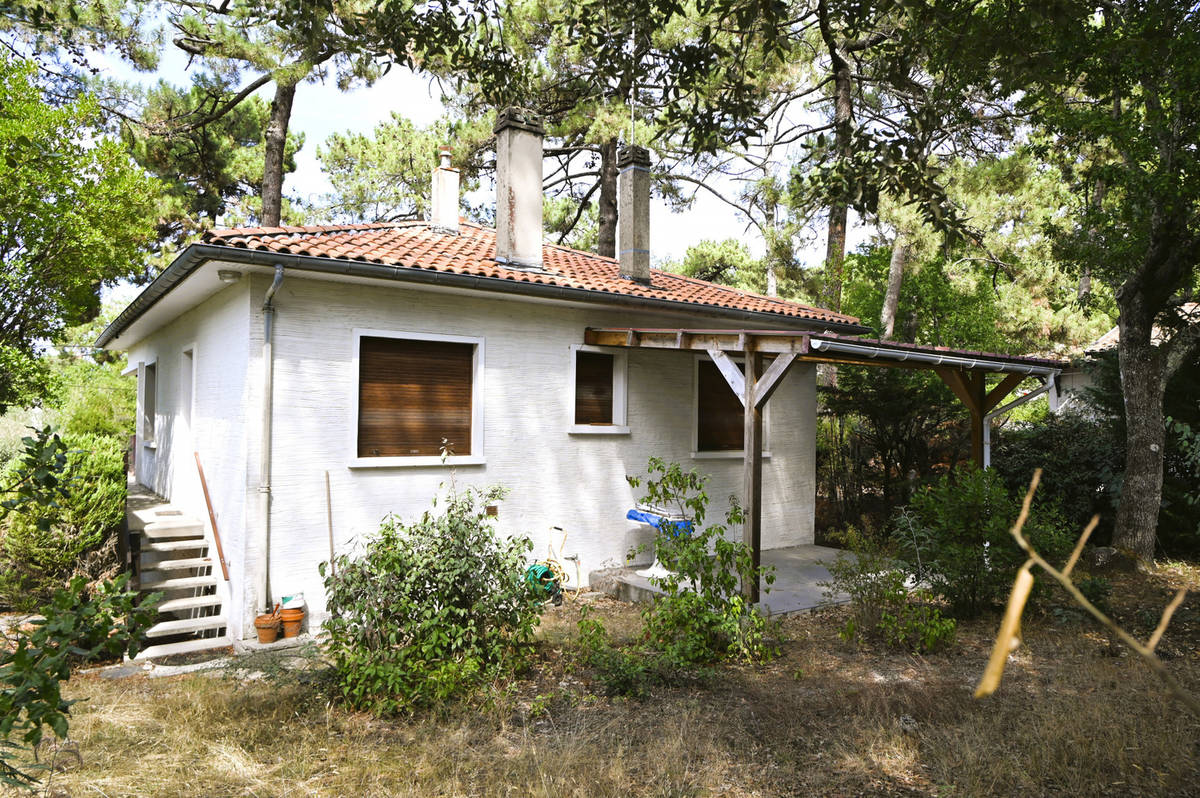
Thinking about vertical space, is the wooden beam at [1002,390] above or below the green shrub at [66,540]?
above

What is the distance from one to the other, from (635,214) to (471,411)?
4.34 metres

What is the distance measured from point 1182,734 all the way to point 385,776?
4.75m

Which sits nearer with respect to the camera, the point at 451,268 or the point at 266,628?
the point at 266,628

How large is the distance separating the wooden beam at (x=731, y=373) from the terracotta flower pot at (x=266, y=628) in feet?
17.0

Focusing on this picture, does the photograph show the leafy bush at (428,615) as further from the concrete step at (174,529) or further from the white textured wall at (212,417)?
the concrete step at (174,529)

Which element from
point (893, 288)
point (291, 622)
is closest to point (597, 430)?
point (291, 622)

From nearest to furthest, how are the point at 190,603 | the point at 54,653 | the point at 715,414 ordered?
the point at 54,653 < the point at 190,603 < the point at 715,414

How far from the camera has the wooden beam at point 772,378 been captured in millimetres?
7344

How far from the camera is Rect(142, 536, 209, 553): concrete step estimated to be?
822cm

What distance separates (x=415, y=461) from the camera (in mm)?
7996

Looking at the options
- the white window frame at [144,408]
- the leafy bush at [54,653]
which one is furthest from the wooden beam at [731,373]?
the white window frame at [144,408]

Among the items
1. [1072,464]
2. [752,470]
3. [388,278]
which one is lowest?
[1072,464]

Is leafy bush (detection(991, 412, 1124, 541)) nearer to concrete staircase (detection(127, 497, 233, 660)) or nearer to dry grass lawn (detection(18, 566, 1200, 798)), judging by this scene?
dry grass lawn (detection(18, 566, 1200, 798))

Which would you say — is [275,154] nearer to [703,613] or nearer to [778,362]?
[778,362]
